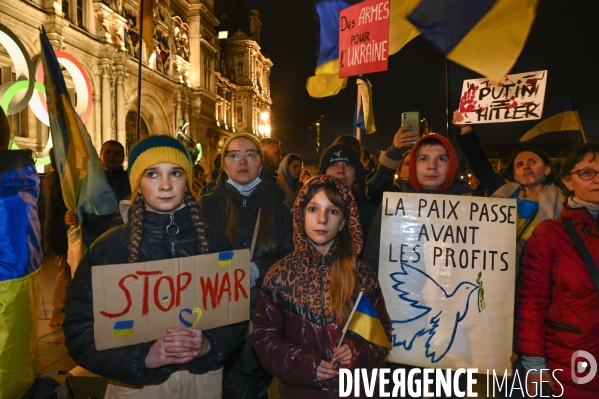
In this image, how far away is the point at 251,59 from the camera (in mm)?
56750

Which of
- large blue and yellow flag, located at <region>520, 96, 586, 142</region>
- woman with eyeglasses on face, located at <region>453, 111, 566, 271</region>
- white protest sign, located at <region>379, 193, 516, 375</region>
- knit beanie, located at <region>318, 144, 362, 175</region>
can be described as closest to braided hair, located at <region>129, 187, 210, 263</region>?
white protest sign, located at <region>379, 193, 516, 375</region>

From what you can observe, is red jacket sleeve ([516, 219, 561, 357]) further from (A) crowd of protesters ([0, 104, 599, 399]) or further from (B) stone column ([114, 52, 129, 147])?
(B) stone column ([114, 52, 129, 147])

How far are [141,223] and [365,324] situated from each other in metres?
1.23

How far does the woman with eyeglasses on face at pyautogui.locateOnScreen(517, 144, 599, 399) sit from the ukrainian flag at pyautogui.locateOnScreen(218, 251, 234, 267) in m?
1.69

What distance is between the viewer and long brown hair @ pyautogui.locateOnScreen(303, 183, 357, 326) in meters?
2.31

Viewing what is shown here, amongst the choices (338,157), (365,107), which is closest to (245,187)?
(338,157)

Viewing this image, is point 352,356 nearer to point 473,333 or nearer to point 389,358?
point 389,358

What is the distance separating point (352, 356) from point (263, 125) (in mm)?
56218

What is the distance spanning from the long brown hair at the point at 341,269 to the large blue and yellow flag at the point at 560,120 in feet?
12.1

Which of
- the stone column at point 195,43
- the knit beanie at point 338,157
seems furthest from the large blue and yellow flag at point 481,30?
the stone column at point 195,43

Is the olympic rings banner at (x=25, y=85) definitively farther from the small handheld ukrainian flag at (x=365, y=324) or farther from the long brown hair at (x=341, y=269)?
the small handheld ukrainian flag at (x=365, y=324)

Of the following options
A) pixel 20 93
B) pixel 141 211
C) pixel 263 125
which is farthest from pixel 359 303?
pixel 263 125

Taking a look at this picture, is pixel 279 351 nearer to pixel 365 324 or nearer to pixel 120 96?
pixel 365 324

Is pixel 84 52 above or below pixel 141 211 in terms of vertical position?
above
